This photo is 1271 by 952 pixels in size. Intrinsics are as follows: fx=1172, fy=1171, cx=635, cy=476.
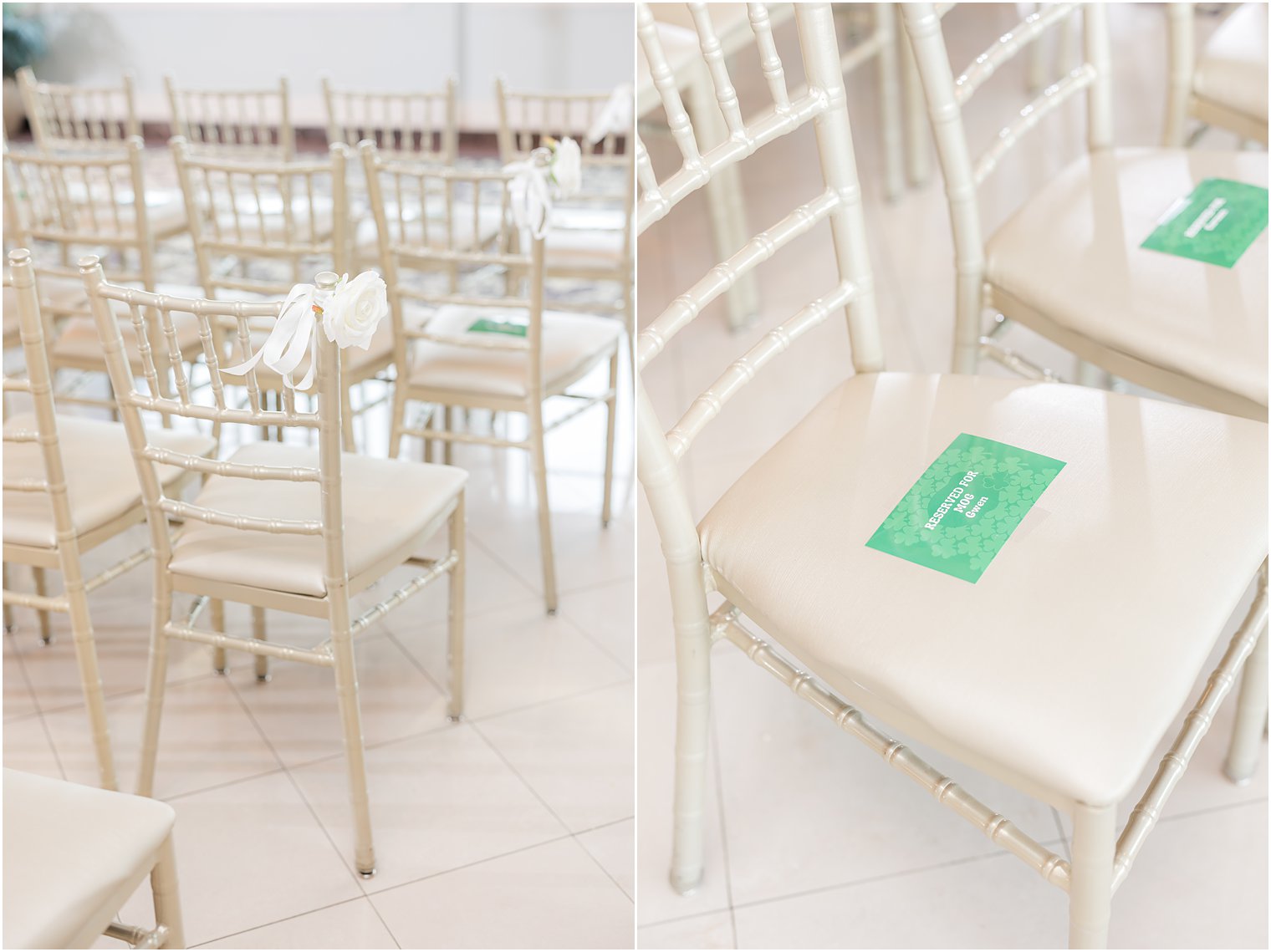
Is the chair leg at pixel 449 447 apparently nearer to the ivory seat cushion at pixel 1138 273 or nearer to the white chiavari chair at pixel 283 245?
the white chiavari chair at pixel 283 245

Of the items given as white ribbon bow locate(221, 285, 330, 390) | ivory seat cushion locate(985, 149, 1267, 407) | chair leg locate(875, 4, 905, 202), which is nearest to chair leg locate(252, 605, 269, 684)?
white ribbon bow locate(221, 285, 330, 390)

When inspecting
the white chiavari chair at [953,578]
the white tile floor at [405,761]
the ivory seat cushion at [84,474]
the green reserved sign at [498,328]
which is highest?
the white chiavari chair at [953,578]

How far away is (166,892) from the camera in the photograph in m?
1.07

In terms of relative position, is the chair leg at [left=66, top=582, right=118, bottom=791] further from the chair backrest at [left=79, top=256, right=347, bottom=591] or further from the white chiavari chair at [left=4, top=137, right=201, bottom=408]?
the white chiavari chair at [left=4, top=137, right=201, bottom=408]

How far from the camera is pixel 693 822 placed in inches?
52.7

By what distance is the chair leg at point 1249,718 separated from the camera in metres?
1.37

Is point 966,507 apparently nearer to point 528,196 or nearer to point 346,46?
point 528,196

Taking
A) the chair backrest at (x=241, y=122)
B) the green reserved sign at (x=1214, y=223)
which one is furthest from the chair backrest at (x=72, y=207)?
the green reserved sign at (x=1214, y=223)

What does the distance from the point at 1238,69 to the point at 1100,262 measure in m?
0.63

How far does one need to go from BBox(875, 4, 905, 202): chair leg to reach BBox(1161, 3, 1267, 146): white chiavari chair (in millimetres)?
975

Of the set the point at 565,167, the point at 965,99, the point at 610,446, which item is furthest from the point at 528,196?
the point at 965,99

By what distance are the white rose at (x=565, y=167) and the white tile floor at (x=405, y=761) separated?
27.0 inches

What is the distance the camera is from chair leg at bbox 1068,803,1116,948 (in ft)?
2.96

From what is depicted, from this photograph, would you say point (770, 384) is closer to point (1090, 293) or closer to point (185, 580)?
point (1090, 293)
